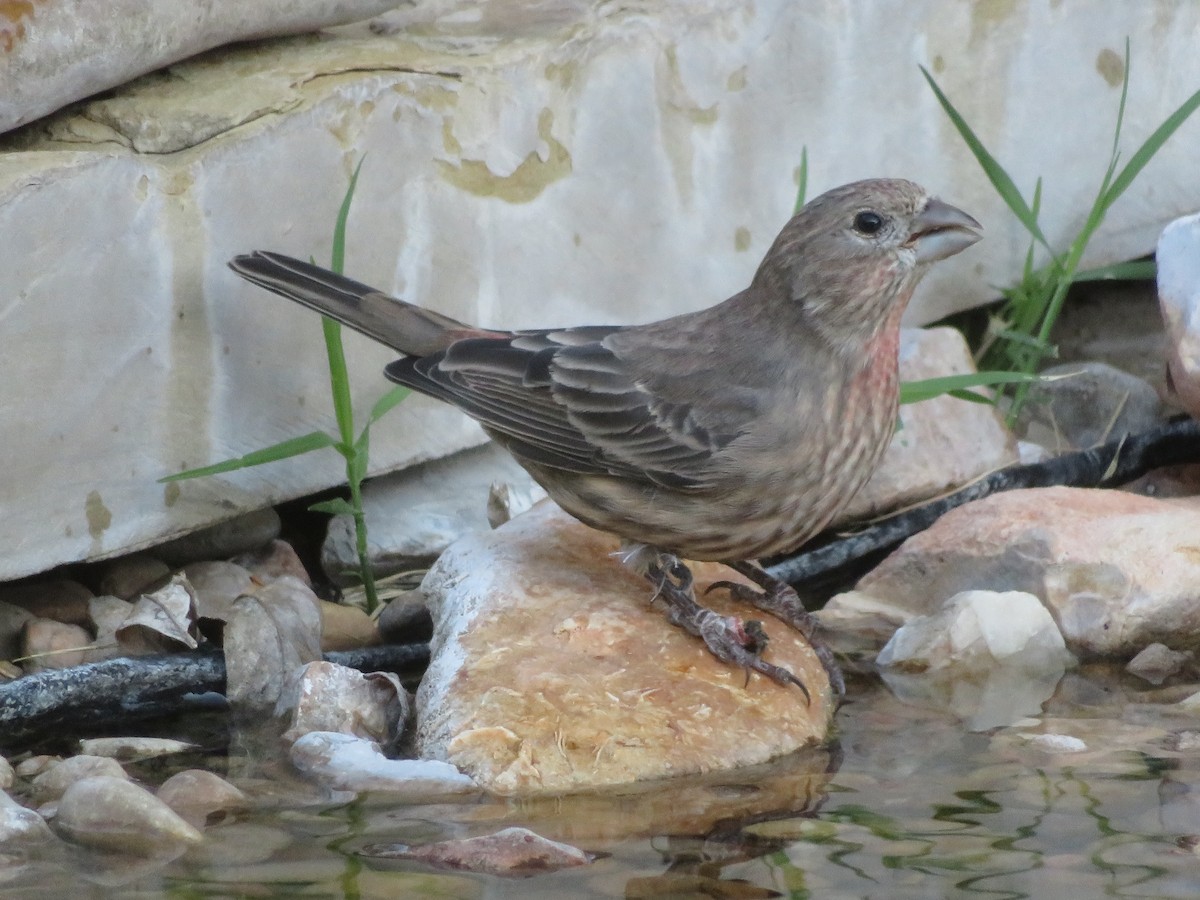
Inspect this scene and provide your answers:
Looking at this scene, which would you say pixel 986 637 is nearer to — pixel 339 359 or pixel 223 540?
pixel 339 359

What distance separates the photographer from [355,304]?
4.52m

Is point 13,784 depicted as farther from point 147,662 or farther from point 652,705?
point 652,705

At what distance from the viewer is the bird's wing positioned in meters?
4.45

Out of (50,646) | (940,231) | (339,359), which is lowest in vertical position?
(50,646)

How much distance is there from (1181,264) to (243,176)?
282cm

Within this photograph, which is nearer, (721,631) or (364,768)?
(364,768)

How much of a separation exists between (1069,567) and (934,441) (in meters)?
0.98

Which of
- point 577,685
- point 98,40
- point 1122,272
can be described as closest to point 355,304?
point 98,40

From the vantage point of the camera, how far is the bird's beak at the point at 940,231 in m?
4.25

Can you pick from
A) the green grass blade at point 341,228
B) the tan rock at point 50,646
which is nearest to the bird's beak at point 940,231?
the green grass blade at point 341,228

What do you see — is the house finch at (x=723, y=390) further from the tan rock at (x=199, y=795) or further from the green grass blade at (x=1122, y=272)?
the green grass blade at (x=1122, y=272)

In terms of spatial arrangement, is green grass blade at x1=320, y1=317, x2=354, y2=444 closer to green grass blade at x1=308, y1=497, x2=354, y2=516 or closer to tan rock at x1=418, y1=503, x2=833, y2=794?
green grass blade at x1=308, y1=497, x2=354, y2=516

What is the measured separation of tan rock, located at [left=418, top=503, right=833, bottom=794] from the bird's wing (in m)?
0.29

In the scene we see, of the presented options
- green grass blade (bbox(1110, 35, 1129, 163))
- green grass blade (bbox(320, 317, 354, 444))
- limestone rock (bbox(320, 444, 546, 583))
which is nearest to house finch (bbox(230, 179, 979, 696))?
green grass blade (bbox(320, 317, 354, 444))
